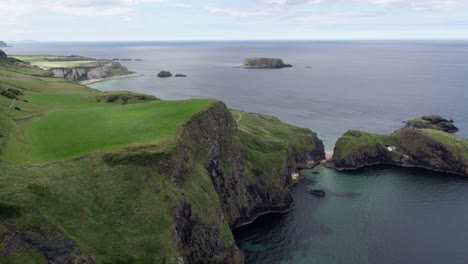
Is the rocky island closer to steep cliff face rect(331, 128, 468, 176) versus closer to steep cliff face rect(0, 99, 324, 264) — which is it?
steep cliff face rect(331, 128, 468, 176)

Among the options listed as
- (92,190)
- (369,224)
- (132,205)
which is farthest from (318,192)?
(92,190)

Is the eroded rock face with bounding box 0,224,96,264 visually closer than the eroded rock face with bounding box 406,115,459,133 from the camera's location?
Yes

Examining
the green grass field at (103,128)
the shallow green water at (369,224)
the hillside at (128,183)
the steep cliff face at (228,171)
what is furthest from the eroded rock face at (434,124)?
the green grass field at (103,128)

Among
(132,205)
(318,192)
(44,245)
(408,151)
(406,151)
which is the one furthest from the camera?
(406,151)

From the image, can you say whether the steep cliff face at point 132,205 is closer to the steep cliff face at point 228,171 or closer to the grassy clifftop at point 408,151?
the steep cliff face at point 228,171

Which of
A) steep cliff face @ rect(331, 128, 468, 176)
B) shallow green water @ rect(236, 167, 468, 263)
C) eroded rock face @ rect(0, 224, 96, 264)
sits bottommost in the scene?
shallow green water @ rect(236, 167, 468, 263)

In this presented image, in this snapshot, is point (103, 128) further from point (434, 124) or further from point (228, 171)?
point (434, 124)

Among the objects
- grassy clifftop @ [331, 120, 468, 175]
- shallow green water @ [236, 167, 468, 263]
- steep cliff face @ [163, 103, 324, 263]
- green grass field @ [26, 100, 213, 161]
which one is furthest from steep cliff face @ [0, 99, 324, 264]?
grassy clifftop @ [331, 120, 468, 175]
